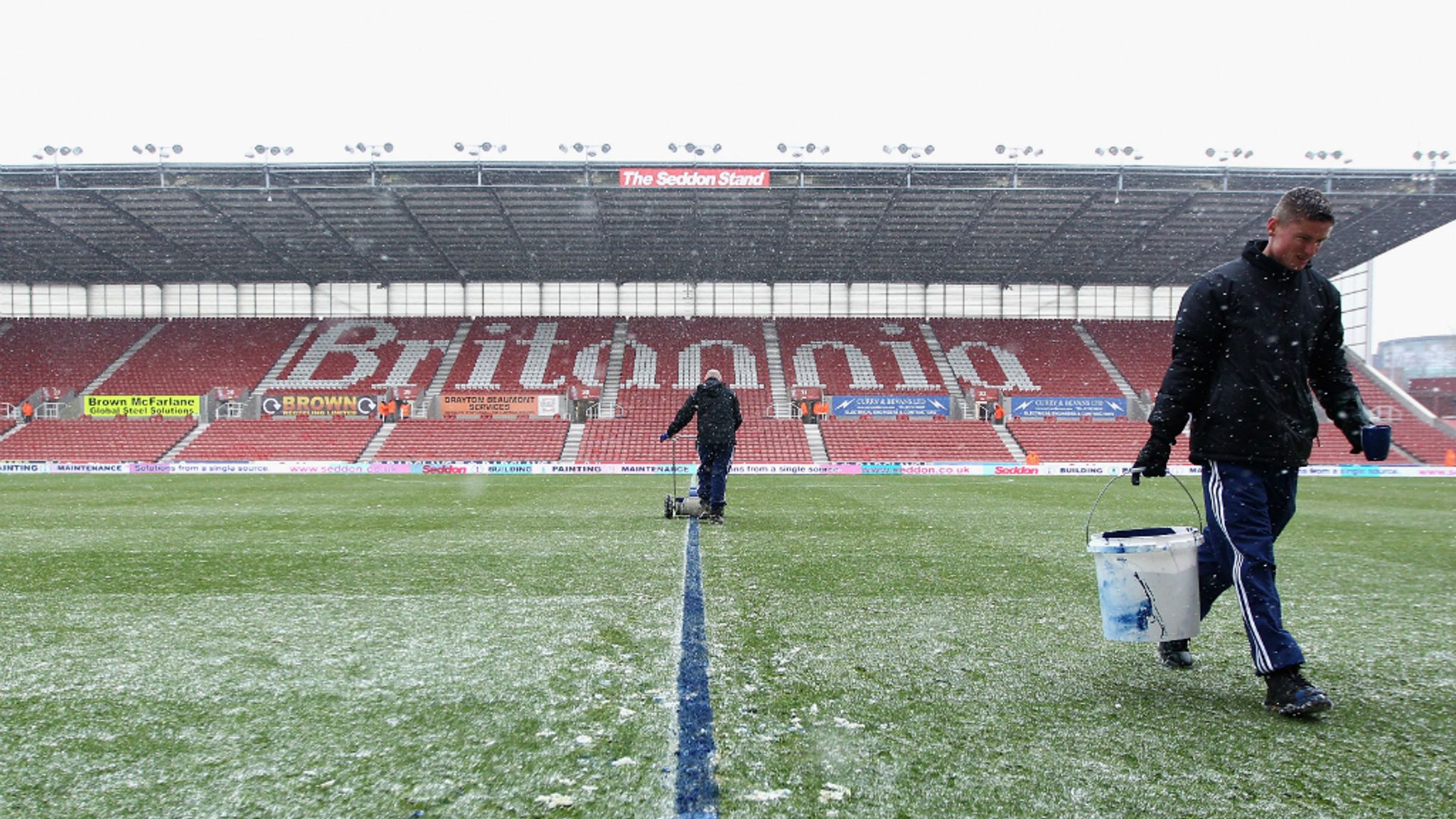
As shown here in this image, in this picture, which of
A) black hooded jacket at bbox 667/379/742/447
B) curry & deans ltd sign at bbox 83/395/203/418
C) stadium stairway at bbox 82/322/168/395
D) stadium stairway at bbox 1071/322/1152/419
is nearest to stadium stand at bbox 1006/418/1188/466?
stadium stairway at bbox 1071/322/1152/419

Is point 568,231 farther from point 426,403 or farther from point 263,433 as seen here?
point 263,433

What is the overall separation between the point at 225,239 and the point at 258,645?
33.8 metres

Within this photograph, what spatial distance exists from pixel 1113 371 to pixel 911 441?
1152 centimetres

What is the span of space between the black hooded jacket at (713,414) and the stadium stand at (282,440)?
23.9m

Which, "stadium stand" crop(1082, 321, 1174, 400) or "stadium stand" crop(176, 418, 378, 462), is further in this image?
"stadium stand" crop(1082, 321, 1174, 400)

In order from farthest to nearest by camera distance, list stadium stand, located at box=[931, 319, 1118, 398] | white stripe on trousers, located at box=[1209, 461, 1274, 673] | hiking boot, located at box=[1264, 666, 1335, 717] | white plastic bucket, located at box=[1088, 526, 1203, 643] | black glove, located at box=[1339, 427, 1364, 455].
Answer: stadium stand, located at box=[931, 319, 1118, 398] → black glove, located at box=[1339, 427, 1364, 455] → white plastic bucket, located at box=[1088, 526, 1203, 643] → white stripe on trousers, located at box=[1209, 461, 1274, 673] → hiking boot, located at box=[1264, 666, 1335, 717]

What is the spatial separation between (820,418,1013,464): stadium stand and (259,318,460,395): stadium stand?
684 inches

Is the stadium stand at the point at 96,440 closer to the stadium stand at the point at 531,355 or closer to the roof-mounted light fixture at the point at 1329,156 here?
the stadium stand at the point at 531,355

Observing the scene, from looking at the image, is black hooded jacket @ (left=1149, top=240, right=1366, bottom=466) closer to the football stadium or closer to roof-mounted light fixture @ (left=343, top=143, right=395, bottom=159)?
the football stadium

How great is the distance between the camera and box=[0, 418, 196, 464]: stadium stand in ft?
94.8

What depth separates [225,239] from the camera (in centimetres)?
3155

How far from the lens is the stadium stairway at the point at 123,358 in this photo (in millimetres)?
34000

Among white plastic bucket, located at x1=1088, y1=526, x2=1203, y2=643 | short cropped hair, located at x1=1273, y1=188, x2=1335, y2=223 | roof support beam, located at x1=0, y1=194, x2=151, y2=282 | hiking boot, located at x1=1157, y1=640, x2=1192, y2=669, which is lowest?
hiking boot, located at x1=1157, y1=640, x2=1192, y2=669

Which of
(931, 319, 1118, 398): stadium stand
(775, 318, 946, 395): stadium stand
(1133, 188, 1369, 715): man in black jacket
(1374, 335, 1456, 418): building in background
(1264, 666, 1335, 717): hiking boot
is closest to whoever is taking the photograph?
(1264, 666, 1335, 717): hiking boot
